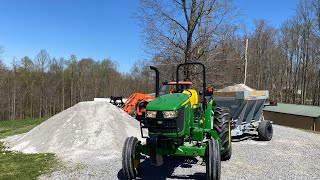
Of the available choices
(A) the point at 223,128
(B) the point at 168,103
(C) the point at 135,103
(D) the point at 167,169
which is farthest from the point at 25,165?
(C) the point at 135,103

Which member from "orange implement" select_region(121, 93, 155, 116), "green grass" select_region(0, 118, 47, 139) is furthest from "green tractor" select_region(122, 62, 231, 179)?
"green grass" select_region(0, 118, 47, 139)

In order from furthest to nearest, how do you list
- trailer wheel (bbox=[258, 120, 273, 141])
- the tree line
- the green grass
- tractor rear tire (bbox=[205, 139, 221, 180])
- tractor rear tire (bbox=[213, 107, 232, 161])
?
the tree line → the green grass → trailer wheel (bbox=[258, 120, 273, 141]) → tractor rear tire (bbox=[213, 107, 232, 161]) → tractor rear tire (bbox=[205, 139, 221, 180])

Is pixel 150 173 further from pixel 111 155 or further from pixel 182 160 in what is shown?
pixel 111 155

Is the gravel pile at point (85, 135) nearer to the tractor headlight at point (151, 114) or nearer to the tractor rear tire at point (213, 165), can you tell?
the tractor headlight at point (151, 114)

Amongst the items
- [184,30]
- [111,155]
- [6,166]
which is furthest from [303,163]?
[184,30]

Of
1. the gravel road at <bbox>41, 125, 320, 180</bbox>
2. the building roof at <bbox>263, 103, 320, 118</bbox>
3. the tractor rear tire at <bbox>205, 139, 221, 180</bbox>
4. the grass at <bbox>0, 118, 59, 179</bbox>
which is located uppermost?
the tractor rear tire at <bbox>205, 139, 221, 180</bbox>

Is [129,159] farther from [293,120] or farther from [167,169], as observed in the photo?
[293,120]

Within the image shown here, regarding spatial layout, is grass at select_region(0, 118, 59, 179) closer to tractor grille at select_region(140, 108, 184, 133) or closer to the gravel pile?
the gravel pile

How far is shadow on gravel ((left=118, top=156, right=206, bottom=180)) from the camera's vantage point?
6266 mm

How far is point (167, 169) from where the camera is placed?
6.82 meters

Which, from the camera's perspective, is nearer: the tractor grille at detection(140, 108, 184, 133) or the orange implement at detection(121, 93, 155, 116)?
the tractor grille at detection(140, 108, 184, 133)

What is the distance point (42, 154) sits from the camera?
28.2ft

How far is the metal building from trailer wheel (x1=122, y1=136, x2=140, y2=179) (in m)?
21.1

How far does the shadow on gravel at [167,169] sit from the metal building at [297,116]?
19.1 m
